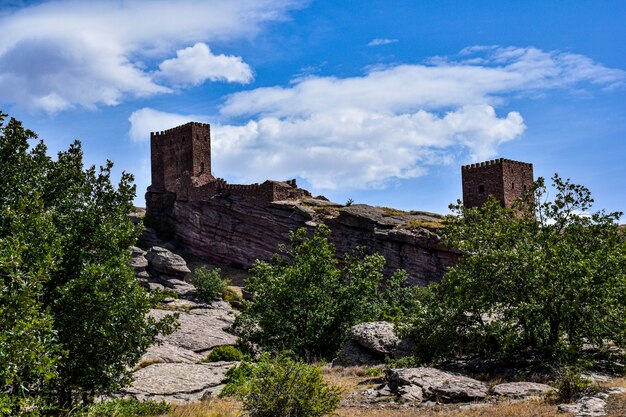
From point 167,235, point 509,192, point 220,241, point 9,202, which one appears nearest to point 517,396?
point 9,202

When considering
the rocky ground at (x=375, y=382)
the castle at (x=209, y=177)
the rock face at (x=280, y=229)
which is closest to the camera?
the rocky ground at (x=375, y=382)

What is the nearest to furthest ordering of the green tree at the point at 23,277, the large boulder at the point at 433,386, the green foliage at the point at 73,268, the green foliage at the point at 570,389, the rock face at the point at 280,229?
the green tree at the point at 23,277 → the green foliage at the point at 73,268 → the green foliage at the point at 570,389 → the large boulder at the point at 433,386 → the rock face at the point at 280,229

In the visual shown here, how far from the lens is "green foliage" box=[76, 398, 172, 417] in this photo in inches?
571

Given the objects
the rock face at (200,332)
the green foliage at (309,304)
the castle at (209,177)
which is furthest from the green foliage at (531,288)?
the castle at (209,177)

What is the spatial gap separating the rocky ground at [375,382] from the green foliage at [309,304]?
1.73 m

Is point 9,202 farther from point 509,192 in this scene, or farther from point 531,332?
point 509,192

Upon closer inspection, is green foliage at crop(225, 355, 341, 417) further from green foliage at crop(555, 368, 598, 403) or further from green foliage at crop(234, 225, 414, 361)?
green foliage at crop(234, 225, 414, 361)

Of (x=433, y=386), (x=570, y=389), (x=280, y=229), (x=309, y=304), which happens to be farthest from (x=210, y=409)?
(x=280, y=229)

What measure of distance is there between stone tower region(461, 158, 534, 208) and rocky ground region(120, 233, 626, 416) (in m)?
28.7

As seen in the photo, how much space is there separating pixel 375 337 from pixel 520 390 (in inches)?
354

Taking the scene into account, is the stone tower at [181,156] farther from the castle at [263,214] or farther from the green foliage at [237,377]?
the green foliage at [237,377]

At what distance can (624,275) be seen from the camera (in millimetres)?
20547

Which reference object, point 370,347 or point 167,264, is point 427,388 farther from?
point 167,264

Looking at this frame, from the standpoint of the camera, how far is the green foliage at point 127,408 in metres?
14.5
